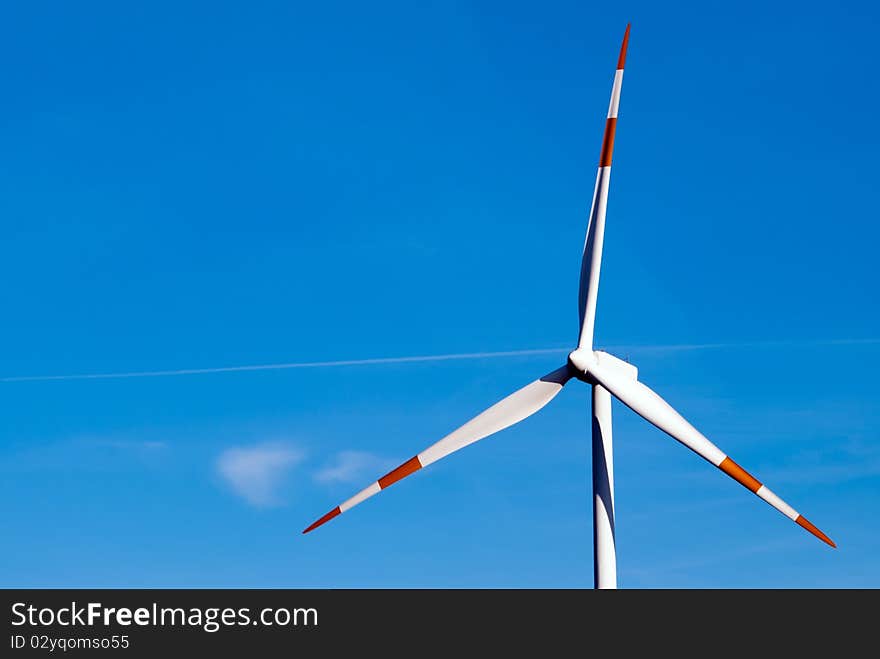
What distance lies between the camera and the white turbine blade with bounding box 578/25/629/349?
6319 centimetres

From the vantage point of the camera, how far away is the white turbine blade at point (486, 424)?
6362cm

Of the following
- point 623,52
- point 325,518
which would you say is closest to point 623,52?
point 623,52

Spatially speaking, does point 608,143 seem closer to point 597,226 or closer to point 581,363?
point 597,226

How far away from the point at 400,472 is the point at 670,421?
11.9m

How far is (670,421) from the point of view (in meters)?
62.9

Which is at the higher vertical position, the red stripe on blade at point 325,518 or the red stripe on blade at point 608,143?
the red stripe on blade at point 608,143

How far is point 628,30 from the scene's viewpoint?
63.8m
